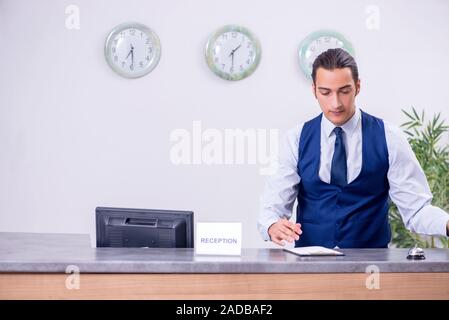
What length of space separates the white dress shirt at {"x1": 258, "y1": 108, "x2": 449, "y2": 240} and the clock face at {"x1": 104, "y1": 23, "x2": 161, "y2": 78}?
6.65 feet

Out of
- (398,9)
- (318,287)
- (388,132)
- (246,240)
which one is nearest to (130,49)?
(246,240)

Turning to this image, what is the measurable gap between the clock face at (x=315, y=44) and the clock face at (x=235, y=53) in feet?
1.02

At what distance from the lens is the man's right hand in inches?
106

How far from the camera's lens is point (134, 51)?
5023 mm

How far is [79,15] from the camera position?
16.4 feet

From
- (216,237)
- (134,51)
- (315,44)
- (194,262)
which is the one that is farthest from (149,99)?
(194,262)

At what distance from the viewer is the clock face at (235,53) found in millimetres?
5062

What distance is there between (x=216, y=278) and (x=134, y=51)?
3.02 meters

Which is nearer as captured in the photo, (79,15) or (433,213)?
(433,213)

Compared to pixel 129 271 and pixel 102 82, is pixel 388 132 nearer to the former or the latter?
pixel 129 271

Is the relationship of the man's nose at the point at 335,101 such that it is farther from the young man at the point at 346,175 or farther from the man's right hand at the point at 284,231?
the man's right hand at the point at 284,231

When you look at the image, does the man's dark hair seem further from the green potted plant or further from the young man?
the green potted plant

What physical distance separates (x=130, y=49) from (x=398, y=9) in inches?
74.4
